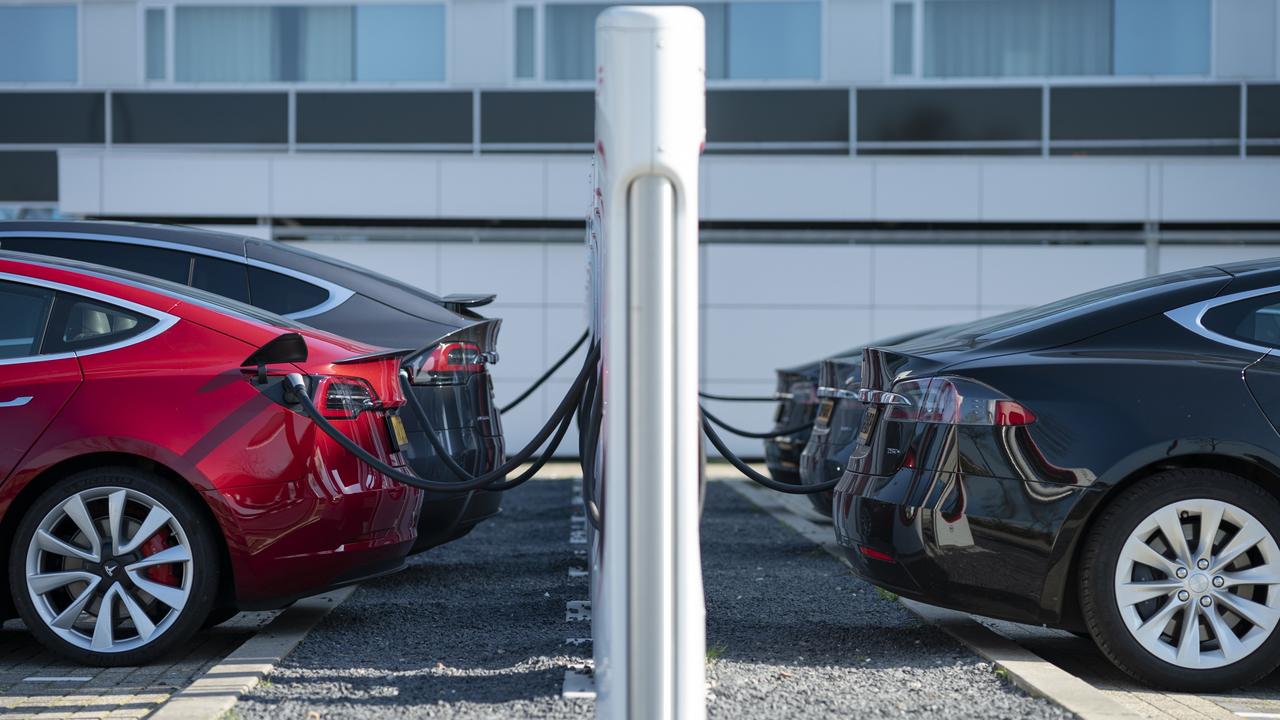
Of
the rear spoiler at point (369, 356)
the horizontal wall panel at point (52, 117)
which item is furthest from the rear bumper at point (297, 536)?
the horizontal wall panel at point (52, 117)

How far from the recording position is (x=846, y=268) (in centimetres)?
1742

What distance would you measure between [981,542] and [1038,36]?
1458 cm

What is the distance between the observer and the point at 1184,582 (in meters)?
4.79

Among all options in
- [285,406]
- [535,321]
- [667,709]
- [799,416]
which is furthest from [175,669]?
[535,321]

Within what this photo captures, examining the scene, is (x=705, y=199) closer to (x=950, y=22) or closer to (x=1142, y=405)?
(x=950, y=22)

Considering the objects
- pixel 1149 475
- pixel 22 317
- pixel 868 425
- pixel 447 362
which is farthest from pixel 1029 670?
pixel 22 317

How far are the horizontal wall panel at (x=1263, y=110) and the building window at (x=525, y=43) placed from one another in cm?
920

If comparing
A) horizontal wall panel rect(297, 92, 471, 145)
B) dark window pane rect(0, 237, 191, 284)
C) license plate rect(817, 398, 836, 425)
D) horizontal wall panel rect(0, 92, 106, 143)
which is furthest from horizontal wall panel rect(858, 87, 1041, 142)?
dark window pane rect(0, 237, 191, 284)

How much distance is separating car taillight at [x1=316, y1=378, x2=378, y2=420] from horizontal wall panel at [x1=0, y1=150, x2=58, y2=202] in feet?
Answer: 47.4

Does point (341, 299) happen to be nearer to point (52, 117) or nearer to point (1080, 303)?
point (1080, 303)

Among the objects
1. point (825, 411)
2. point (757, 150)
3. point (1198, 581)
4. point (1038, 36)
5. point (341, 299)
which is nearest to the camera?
point (1198, 581)

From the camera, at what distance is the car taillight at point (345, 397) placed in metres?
5.34

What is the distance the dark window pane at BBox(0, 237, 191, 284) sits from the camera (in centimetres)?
677

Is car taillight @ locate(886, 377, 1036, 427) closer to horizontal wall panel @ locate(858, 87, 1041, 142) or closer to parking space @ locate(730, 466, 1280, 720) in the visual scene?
parking space @ locate(730, 466, 1280, 720)
